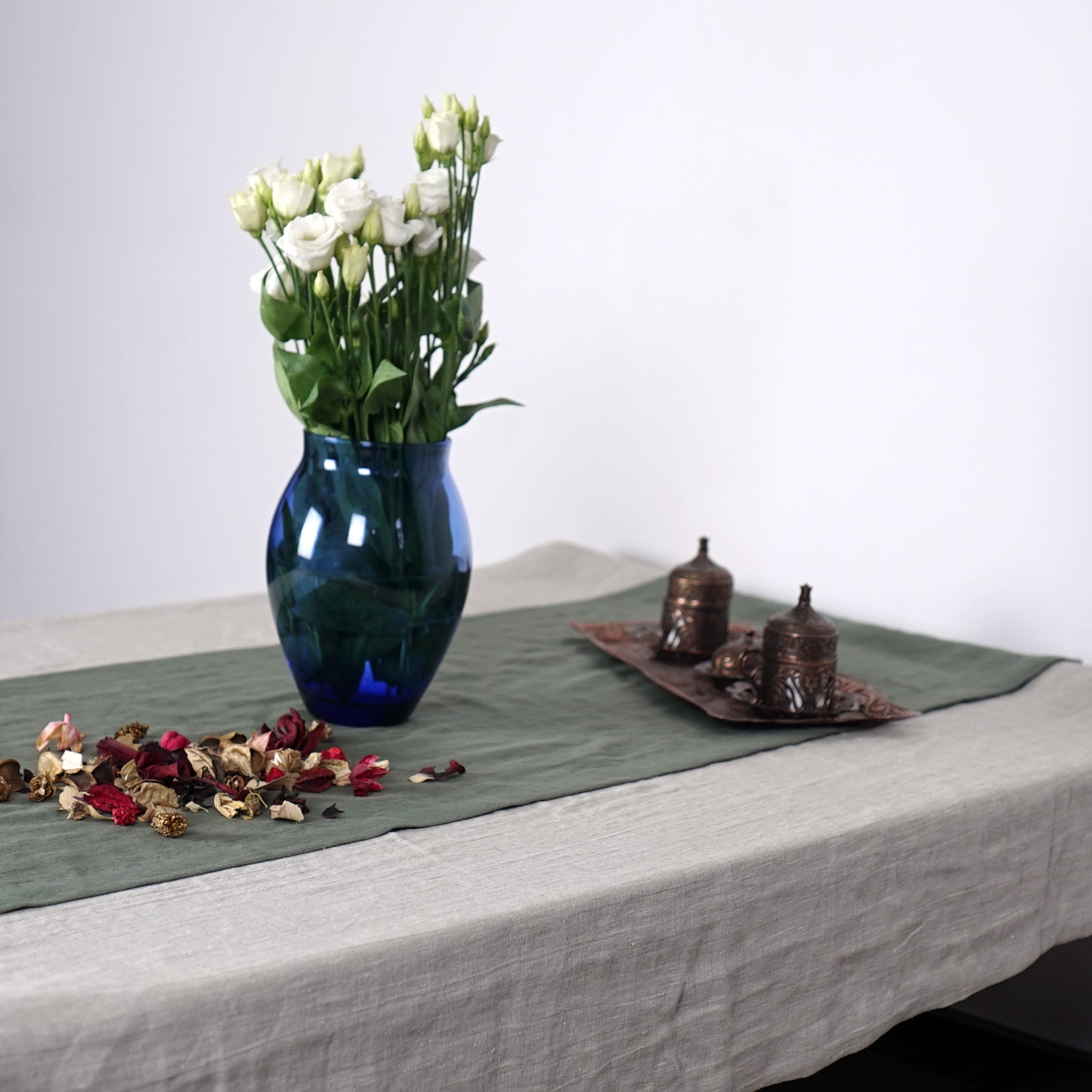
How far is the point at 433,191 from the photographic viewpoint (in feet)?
3.16

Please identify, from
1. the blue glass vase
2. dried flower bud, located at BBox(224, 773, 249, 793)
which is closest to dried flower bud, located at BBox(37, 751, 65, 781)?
dried flower bud, located at BBox(224, 773, 249, 793)

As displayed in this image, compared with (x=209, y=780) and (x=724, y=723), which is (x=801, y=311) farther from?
(x=209, y=780)

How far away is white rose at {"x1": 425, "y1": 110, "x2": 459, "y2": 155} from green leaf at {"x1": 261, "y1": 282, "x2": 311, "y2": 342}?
0.17 m

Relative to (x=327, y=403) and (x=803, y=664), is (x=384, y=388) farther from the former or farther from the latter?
(x=803, y=664)

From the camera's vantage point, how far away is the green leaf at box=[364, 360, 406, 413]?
→ 3.15 feet

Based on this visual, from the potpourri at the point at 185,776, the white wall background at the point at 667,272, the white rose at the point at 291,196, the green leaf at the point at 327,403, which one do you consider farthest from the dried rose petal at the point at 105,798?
the white wall background at the point at 667,272

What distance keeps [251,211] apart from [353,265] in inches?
3.9

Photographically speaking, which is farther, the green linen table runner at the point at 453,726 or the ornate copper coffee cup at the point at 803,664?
the ornate copper coffee cup at the point at 803,664

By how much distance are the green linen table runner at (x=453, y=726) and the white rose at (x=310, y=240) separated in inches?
14.7

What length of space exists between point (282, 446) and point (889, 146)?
1.31 metres

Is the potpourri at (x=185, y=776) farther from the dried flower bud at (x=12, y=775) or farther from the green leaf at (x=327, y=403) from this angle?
the green leaf at (x=327, y=403)

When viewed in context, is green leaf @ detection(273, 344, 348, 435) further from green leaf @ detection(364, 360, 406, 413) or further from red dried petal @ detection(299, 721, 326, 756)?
red dried petal @ detection(299, 721, 326, 756)

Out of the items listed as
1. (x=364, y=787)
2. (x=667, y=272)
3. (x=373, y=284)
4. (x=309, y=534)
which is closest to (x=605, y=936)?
(x=364, y=787)

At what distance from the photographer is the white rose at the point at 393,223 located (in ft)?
3.08
